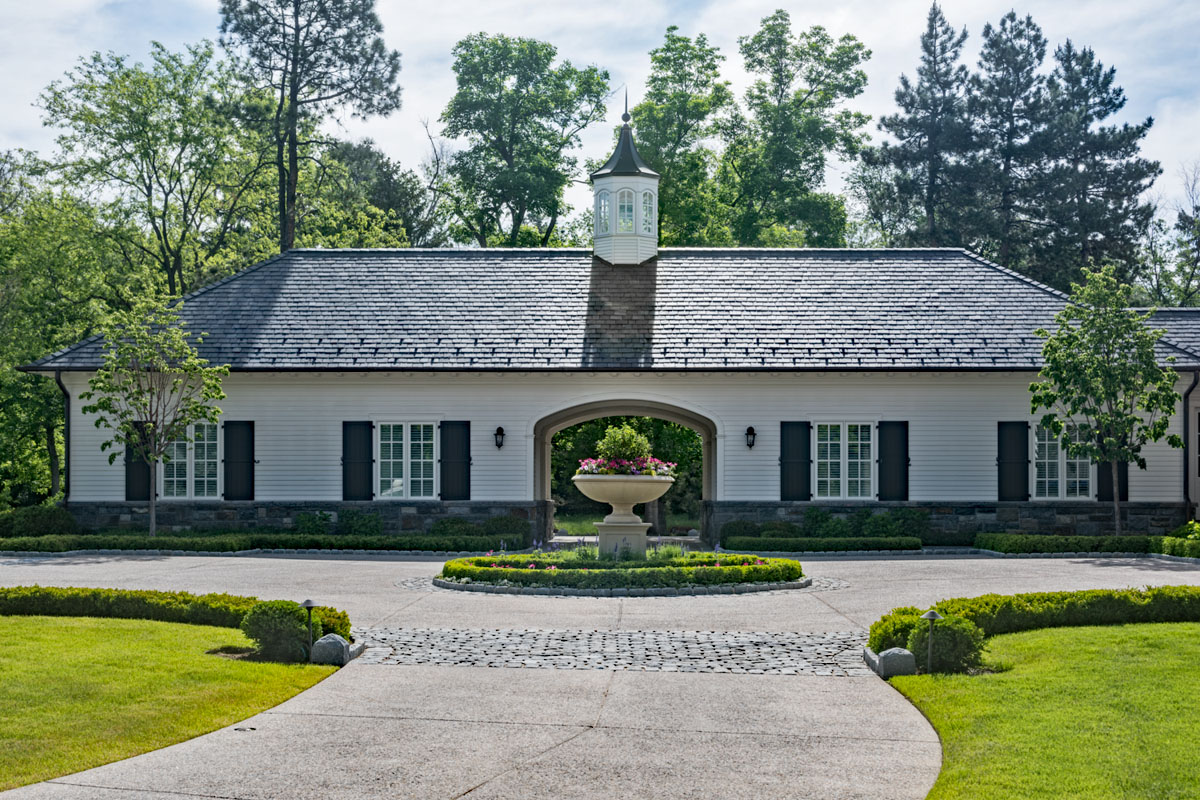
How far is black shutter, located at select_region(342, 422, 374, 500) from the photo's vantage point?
2342 centimetres

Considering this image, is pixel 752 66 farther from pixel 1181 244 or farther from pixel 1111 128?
pixel 1181 244

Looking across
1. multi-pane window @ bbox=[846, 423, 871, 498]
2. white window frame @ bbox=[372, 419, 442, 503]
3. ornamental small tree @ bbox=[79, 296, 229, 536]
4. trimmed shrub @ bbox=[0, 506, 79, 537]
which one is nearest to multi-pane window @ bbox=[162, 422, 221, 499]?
ornamental small tree @ bbox=[79, 296, 229, 536]

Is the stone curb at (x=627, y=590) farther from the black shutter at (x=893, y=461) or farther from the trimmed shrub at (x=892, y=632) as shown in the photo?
the black shutter at (x=893, y=461)

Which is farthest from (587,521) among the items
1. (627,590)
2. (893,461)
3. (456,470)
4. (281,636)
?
(281,636)

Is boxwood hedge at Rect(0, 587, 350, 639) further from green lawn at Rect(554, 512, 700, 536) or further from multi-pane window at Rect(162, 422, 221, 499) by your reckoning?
green lawn at Rect(554, 512, 700, 536)

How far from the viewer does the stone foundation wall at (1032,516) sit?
2298cm

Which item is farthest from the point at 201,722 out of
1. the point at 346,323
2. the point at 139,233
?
the point at 139,233

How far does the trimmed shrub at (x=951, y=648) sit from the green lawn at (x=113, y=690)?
194 inches

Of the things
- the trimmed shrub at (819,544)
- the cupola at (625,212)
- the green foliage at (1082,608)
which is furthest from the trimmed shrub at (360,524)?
the green foliage at (1082,608)

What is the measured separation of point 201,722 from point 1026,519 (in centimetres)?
1887

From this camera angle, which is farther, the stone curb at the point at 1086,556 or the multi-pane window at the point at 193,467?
the multi-pane window at the point at 193,467

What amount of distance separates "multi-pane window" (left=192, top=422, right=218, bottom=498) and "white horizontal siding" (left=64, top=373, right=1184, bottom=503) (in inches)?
23.2

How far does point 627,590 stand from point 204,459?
12337mm

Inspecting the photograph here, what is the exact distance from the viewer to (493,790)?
6.36 m
